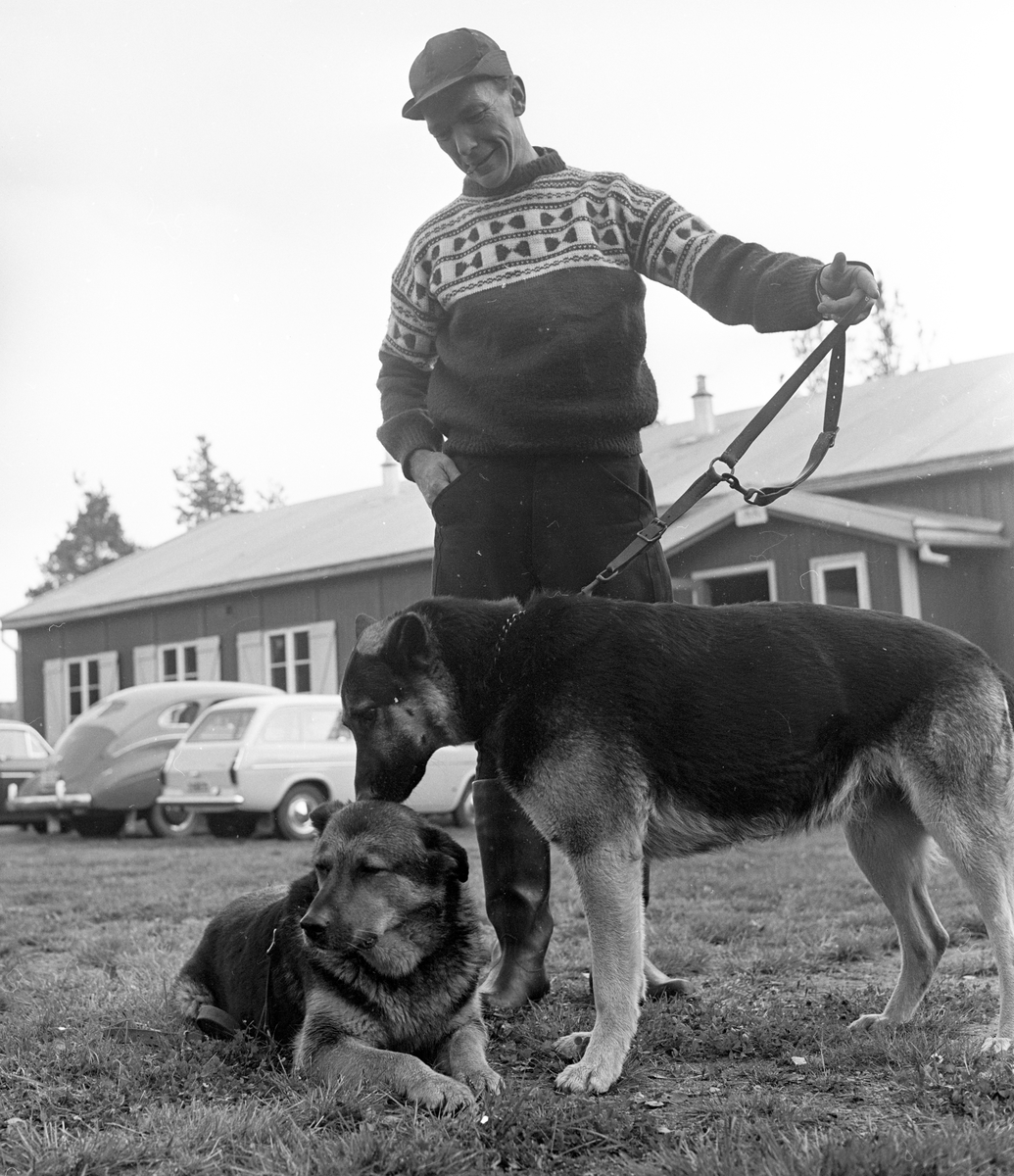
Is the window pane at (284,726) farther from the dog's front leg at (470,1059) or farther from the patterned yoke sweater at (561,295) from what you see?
the dog's front leg at (470,1059)

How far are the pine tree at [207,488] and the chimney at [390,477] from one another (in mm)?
29342

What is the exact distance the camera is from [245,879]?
903cm

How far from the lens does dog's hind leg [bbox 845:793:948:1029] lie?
12.4 feet

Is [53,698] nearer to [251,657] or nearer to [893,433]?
[251,657]

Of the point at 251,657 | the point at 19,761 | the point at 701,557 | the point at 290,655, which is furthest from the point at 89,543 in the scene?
the point at 701,557

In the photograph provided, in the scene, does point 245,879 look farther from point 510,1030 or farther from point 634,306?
point 634,306

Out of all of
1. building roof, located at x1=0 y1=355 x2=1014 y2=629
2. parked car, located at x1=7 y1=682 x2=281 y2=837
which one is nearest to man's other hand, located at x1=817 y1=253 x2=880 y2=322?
building roof, located at x1=0 y1=355 x2=1014 y2=629

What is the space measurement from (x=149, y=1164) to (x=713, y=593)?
56.4ft

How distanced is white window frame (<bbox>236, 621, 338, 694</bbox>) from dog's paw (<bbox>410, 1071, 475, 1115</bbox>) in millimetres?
20915

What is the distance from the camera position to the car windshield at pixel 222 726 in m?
15.8

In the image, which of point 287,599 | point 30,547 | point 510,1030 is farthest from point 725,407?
point 30,547

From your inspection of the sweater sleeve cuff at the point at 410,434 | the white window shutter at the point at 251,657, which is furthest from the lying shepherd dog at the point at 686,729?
the white window shutter at the point at 251,657

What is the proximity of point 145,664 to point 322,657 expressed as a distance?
597 cm

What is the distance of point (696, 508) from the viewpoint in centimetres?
1934
